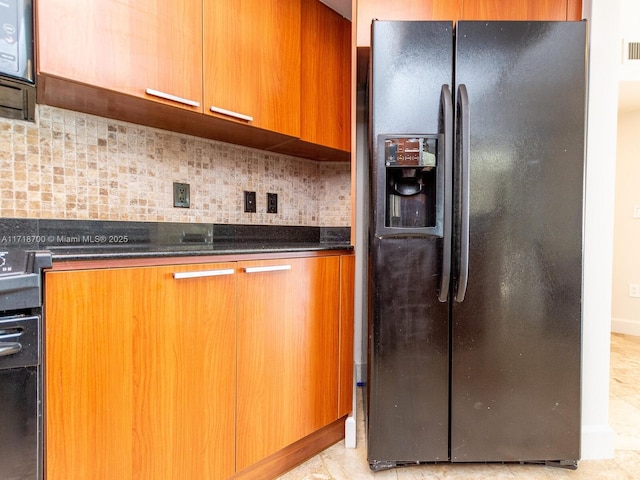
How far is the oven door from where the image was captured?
84 centimetres

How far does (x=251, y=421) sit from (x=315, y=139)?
50.6 inches

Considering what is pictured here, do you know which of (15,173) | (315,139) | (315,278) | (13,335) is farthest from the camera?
(315,139)

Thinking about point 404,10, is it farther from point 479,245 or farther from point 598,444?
point 598,444

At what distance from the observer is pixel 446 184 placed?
1338 millimetres

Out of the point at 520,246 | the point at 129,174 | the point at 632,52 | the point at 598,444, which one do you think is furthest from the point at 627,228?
the point at 129,174

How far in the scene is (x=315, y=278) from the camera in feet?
4.85

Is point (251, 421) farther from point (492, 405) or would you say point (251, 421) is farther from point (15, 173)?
point (15, 173)

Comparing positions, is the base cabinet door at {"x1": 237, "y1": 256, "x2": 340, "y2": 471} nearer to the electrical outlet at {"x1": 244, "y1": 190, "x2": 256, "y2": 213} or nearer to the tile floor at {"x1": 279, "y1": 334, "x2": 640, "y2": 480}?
the tile floor at {"x1": 279, "y1": 334, "x2": 640, "y2": 480}

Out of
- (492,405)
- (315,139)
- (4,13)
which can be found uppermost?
(4,13)

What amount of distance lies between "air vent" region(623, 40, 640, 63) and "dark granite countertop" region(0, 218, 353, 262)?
10.1 ft

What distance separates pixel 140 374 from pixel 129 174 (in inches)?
34.2

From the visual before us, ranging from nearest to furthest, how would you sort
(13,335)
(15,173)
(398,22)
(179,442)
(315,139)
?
(13,335) < (179,442) < (15,173) < (398,22) < (315,139)

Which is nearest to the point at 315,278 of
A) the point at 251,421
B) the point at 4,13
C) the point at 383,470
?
the point at 251,421

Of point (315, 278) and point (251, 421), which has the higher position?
point (315, 278)
